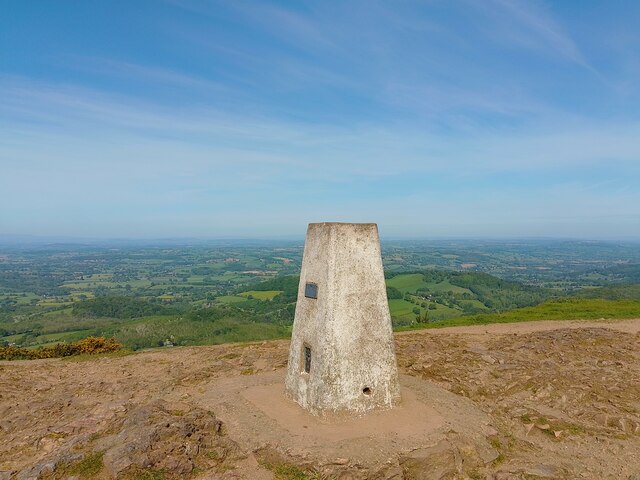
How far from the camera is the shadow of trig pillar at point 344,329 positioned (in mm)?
11156

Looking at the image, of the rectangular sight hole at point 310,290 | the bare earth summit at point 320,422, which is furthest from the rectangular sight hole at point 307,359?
the rectangular sight hole at point 310,290

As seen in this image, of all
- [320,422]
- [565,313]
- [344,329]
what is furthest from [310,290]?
[565,313]

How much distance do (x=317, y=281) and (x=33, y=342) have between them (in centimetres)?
6082

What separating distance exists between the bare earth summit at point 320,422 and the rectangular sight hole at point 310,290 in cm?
320

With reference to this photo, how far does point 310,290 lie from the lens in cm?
1202

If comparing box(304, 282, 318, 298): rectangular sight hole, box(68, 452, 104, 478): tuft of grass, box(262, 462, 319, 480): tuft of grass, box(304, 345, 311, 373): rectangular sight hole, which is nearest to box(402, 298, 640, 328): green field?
box(304, 345, 311, 373): rectangular sight hole

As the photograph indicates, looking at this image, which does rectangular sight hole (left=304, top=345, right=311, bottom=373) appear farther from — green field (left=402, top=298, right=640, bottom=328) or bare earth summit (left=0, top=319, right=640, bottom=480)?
green field (left=402, top=298, right=640, bottom=328)

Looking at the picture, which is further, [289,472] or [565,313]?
[565,313]

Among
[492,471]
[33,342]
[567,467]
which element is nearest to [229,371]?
[492,471]

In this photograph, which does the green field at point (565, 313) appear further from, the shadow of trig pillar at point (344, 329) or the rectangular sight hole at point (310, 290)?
the rectangular sight hole at point (310, 290)

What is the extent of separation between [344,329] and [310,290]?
1527 millimetres

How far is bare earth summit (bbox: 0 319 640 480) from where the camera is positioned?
9.61 meters

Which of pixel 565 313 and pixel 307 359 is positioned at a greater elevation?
pixel 307 359

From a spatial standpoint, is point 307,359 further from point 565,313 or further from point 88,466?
point 565,313
